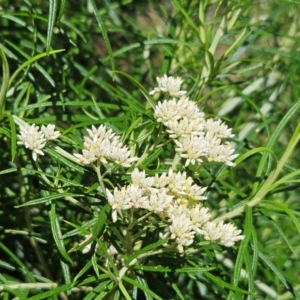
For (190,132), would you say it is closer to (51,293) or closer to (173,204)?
(173,204)

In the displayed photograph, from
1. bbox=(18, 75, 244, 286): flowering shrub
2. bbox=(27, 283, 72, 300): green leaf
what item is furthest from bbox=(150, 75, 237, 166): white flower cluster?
bbox=(27, 283, 72, 300): green leaf

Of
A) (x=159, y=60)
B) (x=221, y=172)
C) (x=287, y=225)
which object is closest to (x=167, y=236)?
(x=221, y=172)

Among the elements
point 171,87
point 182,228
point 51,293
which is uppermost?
point 171,87

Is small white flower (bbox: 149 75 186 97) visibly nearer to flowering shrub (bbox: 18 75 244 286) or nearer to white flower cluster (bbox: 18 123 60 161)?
flowering shrub (bbox: 18 75 244 286)

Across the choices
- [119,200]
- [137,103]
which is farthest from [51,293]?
[137,103]

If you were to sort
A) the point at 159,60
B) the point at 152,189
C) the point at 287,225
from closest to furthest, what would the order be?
the point at 152,189 → the point at 287,225 → the point at 159,60

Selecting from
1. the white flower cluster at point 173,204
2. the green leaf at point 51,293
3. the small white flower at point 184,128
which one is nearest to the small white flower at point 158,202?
the white flower cluster at point 173,204

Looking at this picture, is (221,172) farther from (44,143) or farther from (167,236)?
(44,143)
